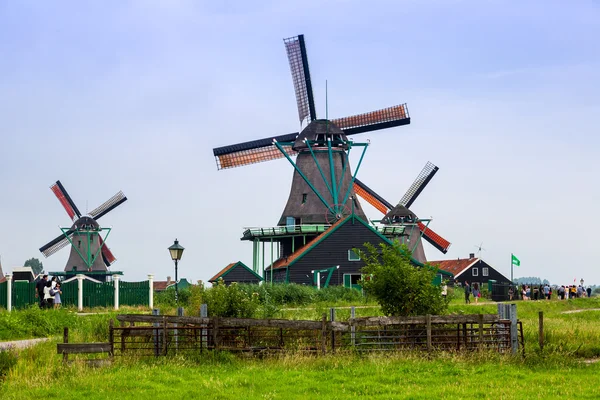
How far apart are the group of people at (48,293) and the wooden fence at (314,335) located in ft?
60.2

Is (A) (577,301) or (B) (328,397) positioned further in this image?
(A) (577,301)

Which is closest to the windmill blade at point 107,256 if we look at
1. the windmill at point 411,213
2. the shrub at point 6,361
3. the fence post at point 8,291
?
the windmill at point 411,213

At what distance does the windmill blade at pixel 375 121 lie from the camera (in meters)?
66.5

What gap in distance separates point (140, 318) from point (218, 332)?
6.73 feet

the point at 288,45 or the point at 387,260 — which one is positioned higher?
the point at 288,45

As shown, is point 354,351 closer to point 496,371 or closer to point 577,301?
point 496,371

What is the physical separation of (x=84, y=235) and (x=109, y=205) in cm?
418

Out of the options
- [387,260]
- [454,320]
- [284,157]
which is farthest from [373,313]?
[284,157]

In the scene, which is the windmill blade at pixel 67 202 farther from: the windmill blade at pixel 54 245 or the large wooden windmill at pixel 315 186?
the large wooden windmill at pixel 315 186

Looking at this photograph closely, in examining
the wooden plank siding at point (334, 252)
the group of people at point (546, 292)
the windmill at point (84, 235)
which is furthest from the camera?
the windmill at point (84, 235)

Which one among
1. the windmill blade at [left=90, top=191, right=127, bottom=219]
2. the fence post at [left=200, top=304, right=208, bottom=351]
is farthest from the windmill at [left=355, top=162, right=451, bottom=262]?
the fence post at [left=200, top=304, right=208, bottom=351]

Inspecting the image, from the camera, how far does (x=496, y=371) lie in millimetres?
21109

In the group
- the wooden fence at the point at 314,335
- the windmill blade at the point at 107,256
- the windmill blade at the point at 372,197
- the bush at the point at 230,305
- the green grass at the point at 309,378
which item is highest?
the windmill blade at the point at 372,197

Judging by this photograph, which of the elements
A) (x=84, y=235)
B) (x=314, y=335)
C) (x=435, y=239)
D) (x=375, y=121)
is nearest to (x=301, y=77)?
(x=375, y=121)
